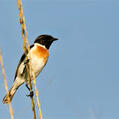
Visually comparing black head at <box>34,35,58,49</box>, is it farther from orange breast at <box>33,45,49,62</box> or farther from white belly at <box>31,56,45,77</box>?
white belly at <box>31,56,45,77</box>

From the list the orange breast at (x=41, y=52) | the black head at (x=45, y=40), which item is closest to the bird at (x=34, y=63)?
the orange breast at (x=41, y=52)

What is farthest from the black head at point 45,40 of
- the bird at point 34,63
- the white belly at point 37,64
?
the white belly at point 37,64

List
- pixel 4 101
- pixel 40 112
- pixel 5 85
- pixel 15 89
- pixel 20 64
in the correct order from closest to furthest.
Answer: pixel 40 112 → pixel 5 85 → pixel 4 101 → pixel 20 64 → pixel 15 89

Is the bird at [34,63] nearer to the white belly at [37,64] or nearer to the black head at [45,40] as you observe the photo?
the white belly at [37,64]

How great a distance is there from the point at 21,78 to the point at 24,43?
4055mm

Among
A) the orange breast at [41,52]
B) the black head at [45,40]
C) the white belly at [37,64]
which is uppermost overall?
the black head at [45,40]

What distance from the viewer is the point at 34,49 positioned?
6.57 metres

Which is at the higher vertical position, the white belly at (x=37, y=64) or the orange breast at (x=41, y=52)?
the orange breast at (x=41, y=52)

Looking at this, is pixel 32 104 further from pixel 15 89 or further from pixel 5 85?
pixel 15 89

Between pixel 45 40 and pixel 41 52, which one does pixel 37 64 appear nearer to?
pixel 41 52

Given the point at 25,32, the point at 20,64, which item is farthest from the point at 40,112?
the point at 20,64

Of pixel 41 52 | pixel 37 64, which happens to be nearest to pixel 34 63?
pixel 37 64

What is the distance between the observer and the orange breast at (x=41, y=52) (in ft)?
21.5

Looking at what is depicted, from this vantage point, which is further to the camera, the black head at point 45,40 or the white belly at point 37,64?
the black head at point 45,40
